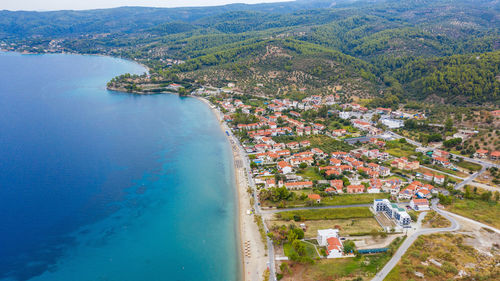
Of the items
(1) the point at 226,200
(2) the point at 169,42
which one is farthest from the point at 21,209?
(2) the point at 169,42

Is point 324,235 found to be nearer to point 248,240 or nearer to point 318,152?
point 248,240

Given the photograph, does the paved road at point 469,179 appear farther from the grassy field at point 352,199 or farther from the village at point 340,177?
the grassy field at point 352,199

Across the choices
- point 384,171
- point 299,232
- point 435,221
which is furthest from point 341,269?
point 384,171

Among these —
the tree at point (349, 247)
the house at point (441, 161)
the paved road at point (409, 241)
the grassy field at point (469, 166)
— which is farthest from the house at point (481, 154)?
the tree at point (349, 247)

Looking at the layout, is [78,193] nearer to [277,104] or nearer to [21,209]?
[21,209]

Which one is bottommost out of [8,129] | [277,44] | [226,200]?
[226,200]

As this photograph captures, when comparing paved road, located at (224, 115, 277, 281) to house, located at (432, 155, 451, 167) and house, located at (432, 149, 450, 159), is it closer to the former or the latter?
house, located at (432, 155, 451, 167)

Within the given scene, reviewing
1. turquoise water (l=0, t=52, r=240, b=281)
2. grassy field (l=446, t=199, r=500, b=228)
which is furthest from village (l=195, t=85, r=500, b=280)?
turquoise water (l=0, t=52, r=240, b=281)
